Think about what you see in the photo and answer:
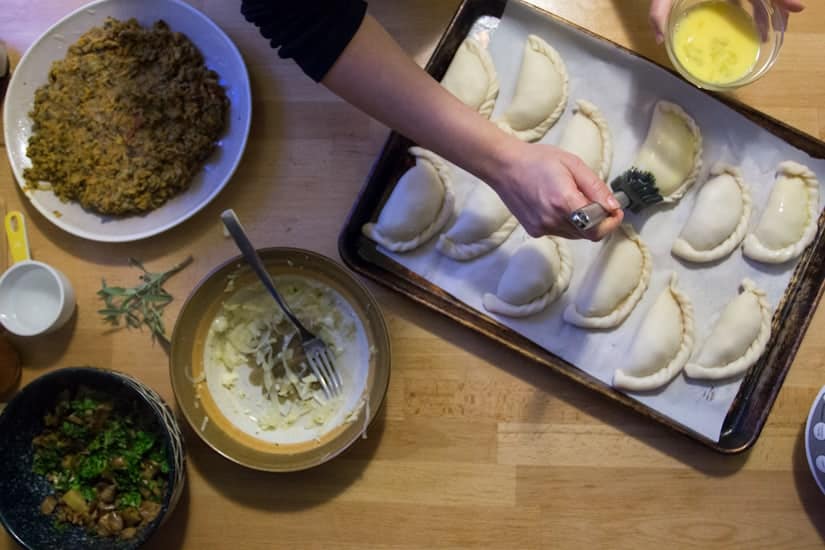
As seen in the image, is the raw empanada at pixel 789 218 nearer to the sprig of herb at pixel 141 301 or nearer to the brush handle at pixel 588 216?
the brush handle at pixel 588 216

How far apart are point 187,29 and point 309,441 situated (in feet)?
2.81

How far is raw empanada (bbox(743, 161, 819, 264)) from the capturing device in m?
1.33

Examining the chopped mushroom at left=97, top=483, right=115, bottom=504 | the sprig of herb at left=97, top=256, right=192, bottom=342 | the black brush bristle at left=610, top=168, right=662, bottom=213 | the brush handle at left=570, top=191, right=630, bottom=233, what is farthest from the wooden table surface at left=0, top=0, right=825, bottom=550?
the brush handle at left=570, top=191, right=630, bottom=233

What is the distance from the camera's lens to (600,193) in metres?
1.07

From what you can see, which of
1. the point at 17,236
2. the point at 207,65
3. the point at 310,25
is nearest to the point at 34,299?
the point at 17,236

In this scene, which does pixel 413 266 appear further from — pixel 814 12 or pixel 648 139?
pixel 814 12

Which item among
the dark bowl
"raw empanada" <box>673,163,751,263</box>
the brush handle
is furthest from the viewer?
"raw empanada" <box>673,163,751,263</box>

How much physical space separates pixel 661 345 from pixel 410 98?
657mm

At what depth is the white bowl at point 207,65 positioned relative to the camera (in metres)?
1.39

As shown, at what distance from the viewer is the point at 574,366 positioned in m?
1.34

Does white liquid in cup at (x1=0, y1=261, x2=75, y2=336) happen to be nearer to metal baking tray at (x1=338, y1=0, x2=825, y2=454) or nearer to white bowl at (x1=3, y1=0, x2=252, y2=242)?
white bowl at (x1=3, y1=0, x2=252, y2=242)

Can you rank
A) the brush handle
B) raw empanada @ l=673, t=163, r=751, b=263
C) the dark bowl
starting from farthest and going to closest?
raw empanada @ l=673, t=163, r=751, b=263, the dark bowl, the brush handle

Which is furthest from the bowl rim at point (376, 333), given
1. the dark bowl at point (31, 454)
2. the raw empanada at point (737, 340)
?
the raw empanada at point (737, 340)

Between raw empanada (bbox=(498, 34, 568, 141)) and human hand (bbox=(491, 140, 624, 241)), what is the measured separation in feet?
1.05
